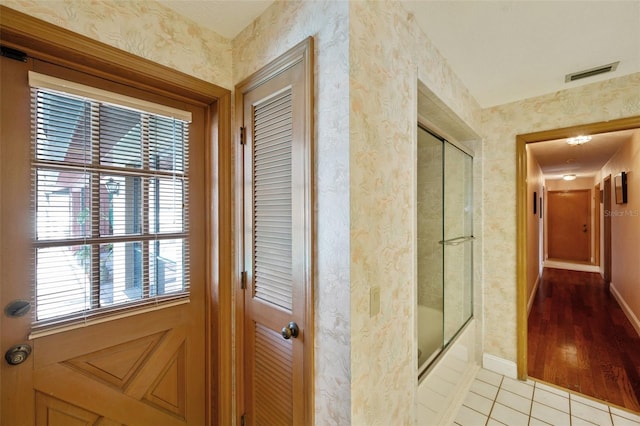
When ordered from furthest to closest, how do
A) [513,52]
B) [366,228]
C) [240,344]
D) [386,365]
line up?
[513,52], [240,344], [386,365], [366,228]

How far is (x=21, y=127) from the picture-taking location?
1.03 metres

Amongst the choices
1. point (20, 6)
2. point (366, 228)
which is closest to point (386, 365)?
point (366, 228)

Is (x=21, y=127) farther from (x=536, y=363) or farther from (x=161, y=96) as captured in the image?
(x=536, y=363)

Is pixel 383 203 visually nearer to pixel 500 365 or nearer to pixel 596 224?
pixel 500 365

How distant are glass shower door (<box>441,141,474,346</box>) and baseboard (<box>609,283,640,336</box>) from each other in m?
2.41

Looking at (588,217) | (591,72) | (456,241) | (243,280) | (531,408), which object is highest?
(591,72)

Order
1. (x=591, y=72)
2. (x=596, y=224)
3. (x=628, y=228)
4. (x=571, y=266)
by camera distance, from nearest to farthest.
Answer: (x=591, y=72), (x=628, y=228), (x=596, y=224), (x=571, y=266)

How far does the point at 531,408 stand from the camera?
1982 mm

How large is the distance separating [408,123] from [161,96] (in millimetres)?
1274

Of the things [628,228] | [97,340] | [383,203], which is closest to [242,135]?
[383,203]

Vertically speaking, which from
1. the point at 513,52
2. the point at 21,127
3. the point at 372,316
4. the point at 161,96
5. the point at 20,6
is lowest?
the point at 372,316

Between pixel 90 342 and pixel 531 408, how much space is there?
284 cm


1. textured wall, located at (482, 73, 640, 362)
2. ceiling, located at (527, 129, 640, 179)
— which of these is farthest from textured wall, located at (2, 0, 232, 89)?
ceiling, located at (527, 129, 640, 179)

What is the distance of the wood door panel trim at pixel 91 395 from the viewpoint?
3.60 ft
